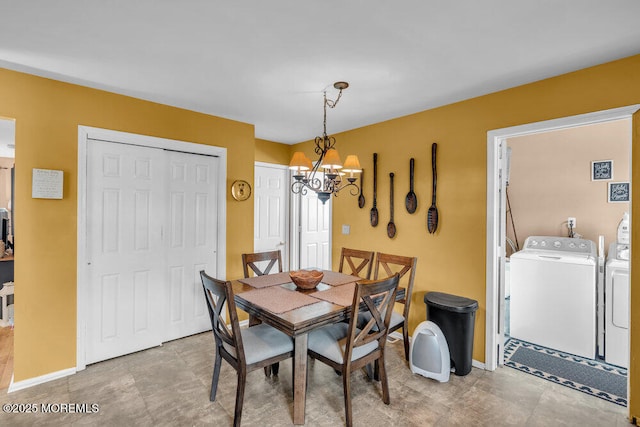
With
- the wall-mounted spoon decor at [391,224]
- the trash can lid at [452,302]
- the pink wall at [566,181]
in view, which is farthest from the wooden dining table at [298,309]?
the pink wall at [566,181]

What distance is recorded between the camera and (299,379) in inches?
77.4

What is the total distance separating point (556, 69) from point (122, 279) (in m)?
3.94

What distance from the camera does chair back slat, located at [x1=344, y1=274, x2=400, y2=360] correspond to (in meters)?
1.88

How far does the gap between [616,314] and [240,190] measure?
3.82 metres

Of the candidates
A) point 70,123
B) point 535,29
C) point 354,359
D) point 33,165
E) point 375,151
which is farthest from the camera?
point 375,151

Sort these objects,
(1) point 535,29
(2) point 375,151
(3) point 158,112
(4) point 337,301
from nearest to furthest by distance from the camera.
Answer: (1) point 535,29 < (4) point 337,301 < (3) point 158,112 < (2) point 375,151

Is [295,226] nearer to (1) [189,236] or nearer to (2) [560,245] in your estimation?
(1) [189,236]

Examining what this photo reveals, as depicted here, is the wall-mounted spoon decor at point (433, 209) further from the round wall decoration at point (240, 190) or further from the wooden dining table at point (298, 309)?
the round wall decoration at point (240, 190)

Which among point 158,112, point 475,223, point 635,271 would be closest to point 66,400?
point 158,112

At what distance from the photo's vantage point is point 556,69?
221 centimetres

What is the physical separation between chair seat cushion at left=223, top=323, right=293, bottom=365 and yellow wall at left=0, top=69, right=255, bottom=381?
4.94ft

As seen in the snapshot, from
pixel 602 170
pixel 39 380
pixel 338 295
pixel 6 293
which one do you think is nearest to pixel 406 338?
pixel 338 295

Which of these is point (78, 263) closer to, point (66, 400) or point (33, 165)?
point (33, 165)

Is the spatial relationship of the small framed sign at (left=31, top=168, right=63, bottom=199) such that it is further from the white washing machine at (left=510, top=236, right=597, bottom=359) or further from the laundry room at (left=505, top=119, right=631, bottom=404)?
the white washing machine at (left=510, top=236, right=597, bottom=359)
